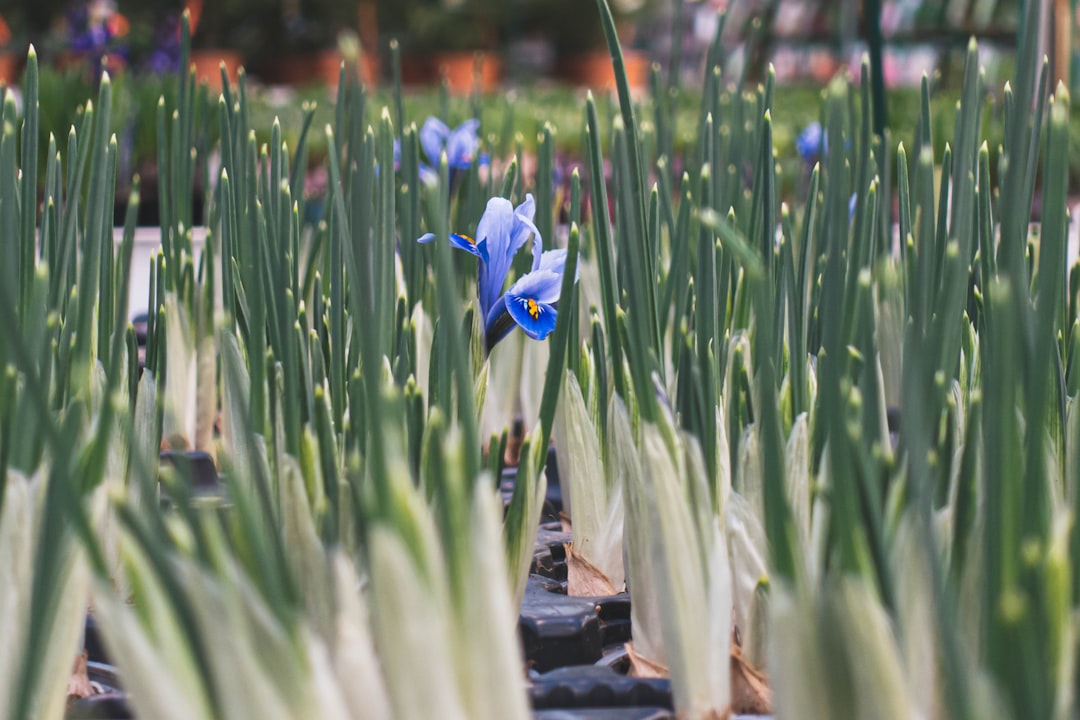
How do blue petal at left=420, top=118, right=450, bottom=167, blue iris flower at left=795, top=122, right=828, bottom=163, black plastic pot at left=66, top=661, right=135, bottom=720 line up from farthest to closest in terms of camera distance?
blue iris flower at left=795, top=122, right=828, bottom=163, blue petal at left=420, top=118, right=450, bottom=167, black plastic pot at left=66, top=661, right=135, bottom=720

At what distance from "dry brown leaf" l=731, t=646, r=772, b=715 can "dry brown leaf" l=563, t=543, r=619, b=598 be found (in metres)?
0.14

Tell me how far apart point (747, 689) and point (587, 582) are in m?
0.15

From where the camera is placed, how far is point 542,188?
0.96 meters

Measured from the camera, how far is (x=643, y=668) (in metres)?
0.59

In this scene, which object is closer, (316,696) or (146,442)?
(316,696)

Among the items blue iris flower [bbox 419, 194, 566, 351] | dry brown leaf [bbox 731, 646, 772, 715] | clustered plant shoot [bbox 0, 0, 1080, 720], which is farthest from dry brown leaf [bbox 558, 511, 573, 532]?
dry brown leaf [bbox 731, 646, 772, 715]

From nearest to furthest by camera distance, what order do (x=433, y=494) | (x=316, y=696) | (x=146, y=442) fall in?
(x=316, y=696), (x=433, y=494), (x=146, y=442)

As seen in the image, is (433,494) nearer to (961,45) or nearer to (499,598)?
(499,598)

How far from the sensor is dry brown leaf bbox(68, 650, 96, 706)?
0.56m

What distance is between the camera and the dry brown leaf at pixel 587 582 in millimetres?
697

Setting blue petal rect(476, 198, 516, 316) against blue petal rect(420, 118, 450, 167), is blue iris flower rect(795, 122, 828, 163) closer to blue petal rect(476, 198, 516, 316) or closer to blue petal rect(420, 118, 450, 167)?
blue petal rect(420, 118, 450, 167)

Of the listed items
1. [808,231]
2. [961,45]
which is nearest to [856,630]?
[808,231]

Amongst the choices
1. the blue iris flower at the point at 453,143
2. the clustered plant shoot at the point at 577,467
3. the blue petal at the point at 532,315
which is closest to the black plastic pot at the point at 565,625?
the clustered plant shoot at the point at 577,467

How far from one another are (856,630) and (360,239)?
0.79 ft
